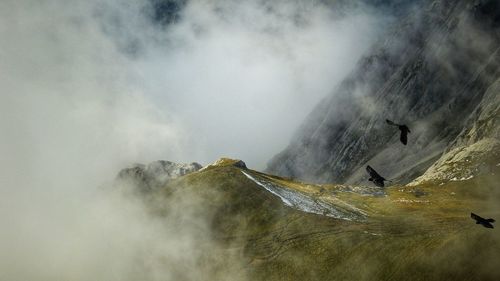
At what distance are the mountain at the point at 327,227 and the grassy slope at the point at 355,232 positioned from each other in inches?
7.5

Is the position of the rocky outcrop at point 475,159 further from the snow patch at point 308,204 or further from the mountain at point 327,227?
the snow patch at point 308,204

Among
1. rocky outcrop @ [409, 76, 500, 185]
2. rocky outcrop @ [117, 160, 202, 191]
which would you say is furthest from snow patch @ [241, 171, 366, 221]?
rocky outcrop @ [409, 76, 500, 185]

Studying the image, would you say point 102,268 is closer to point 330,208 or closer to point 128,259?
point 128,259

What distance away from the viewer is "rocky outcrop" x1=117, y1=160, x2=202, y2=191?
146 metres

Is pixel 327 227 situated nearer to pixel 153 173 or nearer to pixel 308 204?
pixel 308 204

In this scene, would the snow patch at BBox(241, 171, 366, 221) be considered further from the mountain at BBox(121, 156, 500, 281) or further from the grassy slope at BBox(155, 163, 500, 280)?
the grassy slope at BBox(155, 163, 500, 280)

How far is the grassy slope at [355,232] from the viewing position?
9694 cm

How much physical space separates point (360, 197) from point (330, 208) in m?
18.2

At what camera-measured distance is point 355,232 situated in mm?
110312

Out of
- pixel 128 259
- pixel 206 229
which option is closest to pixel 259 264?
pixel 206 229

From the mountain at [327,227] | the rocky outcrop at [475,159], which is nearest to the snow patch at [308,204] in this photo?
the mountain at [327,227]

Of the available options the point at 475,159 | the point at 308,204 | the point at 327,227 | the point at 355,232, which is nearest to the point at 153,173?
the point at 308,204

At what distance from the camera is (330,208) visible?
124 meters

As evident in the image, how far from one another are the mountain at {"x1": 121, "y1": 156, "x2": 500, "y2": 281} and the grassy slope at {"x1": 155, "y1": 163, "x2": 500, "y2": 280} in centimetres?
19
